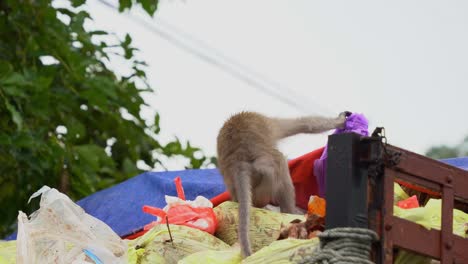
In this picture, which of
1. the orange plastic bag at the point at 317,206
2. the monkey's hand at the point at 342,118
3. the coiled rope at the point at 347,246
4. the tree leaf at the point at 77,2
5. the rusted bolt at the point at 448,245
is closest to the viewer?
the coiled rope at the point at 347,246

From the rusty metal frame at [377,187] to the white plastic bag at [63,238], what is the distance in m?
1.07

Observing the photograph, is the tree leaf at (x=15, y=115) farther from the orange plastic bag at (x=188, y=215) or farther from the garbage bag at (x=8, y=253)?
the orange plastic bag at (x=188, y=215)

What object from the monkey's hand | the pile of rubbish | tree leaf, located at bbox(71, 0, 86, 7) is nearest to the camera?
the pile of rubbish

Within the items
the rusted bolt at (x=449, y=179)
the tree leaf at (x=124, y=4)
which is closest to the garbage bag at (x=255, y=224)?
the rusted bolt at (x=449, y=179)

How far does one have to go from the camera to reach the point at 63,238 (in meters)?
3.58

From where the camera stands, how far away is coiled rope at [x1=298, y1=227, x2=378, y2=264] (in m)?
2.72

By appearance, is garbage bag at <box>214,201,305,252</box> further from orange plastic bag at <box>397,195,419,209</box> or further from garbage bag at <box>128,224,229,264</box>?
orange plastic bag at <box>397,195,419,209</box>

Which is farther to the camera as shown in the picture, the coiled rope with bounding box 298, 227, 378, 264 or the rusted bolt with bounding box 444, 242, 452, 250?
the rusted bolt with bounding box 444, 242, 452, 250

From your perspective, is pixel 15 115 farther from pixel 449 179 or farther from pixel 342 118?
pixel 449 179

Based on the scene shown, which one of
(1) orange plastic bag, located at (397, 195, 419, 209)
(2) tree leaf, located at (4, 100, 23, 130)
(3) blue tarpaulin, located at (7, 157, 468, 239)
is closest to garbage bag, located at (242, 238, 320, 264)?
(1) orange plastic bag, located at (397, 195, 419, 209)

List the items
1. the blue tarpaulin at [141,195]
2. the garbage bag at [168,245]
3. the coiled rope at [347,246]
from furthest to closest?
the blue tarpaulin at [141,195] → the garbage bag at [168,245] → the coiled rope at [347,246]

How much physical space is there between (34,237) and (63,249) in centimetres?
12

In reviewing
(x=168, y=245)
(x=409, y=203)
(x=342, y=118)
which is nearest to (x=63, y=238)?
(x=168, y=245)

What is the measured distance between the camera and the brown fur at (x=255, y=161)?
4.69 m
